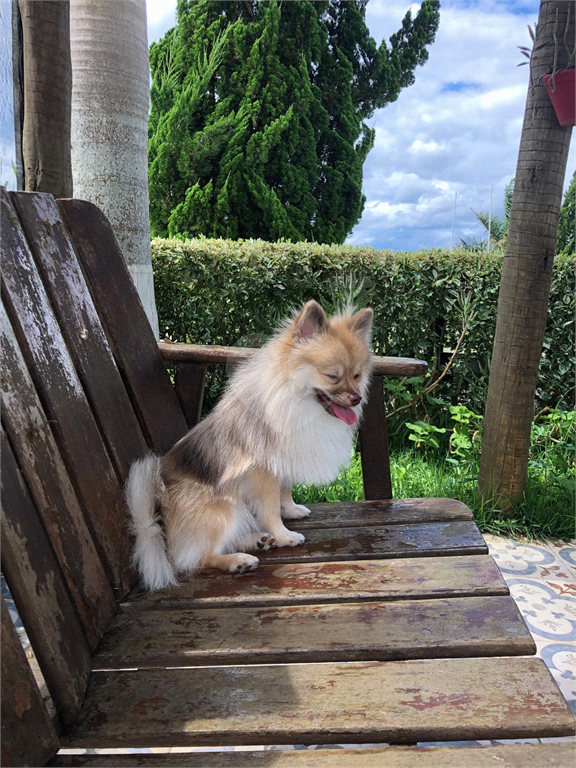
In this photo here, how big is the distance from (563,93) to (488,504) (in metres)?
2.04

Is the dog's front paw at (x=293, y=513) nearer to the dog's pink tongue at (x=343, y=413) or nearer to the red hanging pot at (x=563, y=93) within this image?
the dog's pink tongue at (x=343, y=413)

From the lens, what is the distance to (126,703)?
111cm

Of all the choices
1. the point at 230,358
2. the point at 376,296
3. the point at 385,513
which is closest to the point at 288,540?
the point at 385,513

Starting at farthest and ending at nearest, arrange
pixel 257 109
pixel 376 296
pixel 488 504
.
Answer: pixel 257 109 < pixel 376 296 < pixel 488 504

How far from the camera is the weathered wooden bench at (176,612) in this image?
102 cm

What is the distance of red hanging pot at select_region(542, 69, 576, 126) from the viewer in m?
2.63

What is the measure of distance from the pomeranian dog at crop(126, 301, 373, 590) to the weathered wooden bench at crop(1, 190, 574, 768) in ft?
0.32

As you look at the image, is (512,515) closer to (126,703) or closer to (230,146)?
(126,703)

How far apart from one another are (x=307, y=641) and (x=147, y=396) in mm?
907

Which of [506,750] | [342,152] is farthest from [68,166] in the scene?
[342,152]

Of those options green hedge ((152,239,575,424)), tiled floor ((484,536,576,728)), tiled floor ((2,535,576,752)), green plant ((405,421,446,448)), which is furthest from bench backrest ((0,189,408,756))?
green hedge ((152,239,575,424))

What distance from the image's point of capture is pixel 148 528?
153 cm

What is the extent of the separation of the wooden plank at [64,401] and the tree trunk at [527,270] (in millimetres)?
2190

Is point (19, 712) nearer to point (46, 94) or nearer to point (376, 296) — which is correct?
point (46, 94)
